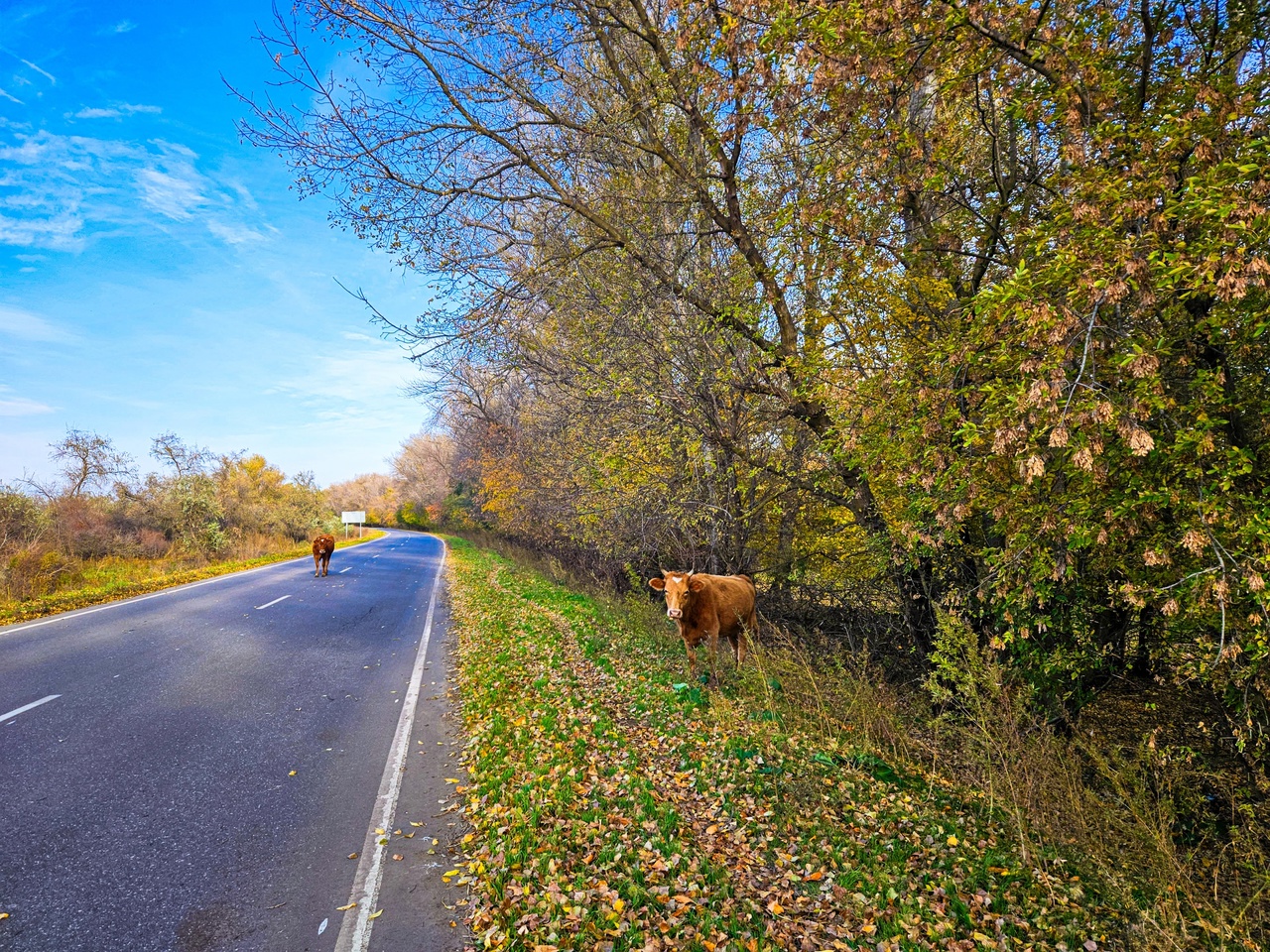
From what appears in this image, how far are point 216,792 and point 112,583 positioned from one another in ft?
54.3

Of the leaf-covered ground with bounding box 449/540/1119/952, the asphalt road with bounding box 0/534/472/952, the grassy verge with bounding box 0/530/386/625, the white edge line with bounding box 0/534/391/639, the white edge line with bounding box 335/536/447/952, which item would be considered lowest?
the leaf-covered ground with bounding box 449/540/1119/952

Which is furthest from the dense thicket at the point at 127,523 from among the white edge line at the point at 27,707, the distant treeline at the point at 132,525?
the white edge line at the point at 27,707

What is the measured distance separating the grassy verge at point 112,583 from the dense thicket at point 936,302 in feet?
38.9

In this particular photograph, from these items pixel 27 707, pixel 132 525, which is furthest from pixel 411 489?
pixel 27 707

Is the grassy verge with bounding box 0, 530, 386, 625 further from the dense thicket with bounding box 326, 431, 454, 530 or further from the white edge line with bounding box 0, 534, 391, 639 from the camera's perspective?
the dense thicket with bounding box 326, 431, 454, 530

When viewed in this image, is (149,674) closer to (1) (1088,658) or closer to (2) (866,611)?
(2) (866,611)

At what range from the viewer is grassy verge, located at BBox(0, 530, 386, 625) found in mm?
12852

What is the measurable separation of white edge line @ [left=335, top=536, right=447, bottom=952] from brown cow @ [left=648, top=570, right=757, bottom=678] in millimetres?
Result: 3668

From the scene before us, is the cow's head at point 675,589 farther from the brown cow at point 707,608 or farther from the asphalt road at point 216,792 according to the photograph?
the asphalt road at point 216,792

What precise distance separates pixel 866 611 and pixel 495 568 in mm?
18308

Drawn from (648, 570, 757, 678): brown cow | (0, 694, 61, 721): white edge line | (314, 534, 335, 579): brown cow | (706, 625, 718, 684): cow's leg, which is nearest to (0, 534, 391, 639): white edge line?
(314, 534, 335, 579): brown cow

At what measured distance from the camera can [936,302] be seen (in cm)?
725

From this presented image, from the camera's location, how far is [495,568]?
974 inches

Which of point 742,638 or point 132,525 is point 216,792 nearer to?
point 742,638
